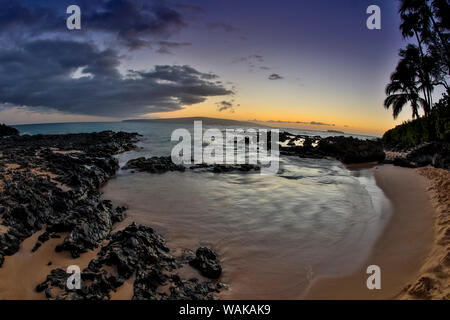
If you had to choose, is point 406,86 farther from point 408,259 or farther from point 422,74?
point 408,259

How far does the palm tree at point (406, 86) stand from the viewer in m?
31.2

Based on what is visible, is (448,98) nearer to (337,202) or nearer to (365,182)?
(365,182)

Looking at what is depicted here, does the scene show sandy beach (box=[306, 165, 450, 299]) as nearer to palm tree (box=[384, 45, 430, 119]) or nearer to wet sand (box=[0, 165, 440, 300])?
wet sand (box=[0, 165, 440, 300])

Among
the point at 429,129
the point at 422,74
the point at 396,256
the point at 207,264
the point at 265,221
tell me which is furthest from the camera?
the point at 422,74

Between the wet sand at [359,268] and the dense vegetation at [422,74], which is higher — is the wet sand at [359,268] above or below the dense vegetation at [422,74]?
below

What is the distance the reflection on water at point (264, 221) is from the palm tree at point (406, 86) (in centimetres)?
3105

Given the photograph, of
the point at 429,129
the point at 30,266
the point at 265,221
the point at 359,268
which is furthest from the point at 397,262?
the point at 429,129

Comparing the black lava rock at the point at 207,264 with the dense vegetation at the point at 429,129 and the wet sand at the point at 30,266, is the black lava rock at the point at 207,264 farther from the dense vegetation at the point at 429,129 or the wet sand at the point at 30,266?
the dense vegetation at the point at 429,129

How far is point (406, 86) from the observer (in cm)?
3381

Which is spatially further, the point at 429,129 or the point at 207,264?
the point at 429,129

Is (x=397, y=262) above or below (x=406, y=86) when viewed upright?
below

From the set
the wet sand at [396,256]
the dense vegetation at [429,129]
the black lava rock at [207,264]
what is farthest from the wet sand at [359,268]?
the dense vegetation at [429,129]

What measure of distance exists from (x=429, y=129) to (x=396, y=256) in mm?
23028

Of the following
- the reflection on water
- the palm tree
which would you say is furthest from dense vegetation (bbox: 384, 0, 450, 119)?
the reflection on water
